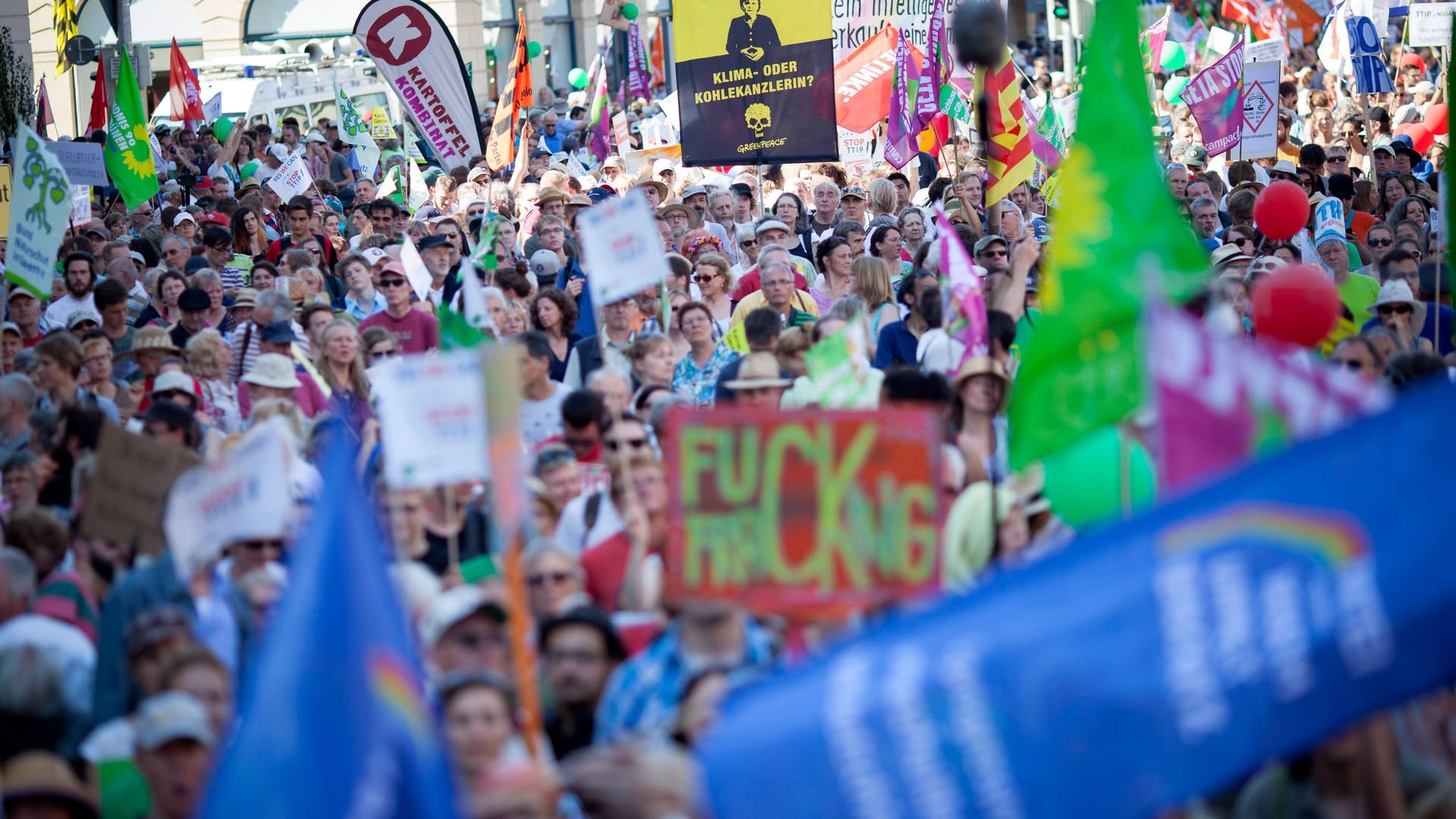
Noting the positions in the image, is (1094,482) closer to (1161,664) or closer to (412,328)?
(1161,664)

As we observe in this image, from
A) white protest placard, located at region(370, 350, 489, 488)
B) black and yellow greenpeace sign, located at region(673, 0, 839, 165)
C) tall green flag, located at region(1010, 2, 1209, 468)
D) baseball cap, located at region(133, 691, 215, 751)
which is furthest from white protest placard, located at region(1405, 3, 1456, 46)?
baseball cap, located at region(133, 691, 215, 751)

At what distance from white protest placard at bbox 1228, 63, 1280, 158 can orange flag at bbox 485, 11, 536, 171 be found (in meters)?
6.39

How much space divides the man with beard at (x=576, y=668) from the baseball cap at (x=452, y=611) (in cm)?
17

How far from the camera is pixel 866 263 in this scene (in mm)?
9734

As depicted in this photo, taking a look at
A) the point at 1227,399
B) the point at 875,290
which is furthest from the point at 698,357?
the point at 1227,399

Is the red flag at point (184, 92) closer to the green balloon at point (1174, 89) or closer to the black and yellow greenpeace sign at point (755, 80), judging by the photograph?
the black and yellow greenpeace sign at point (755, 80)

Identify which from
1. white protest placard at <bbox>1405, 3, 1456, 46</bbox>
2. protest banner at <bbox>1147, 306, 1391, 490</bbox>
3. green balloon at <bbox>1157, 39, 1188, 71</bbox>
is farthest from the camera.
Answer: green balloon at <bbox>1157, 39, 1188, 71</bbox>

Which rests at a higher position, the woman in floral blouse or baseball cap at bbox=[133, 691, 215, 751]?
the woman in floral blouse

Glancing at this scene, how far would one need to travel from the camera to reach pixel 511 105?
17328 millimetres

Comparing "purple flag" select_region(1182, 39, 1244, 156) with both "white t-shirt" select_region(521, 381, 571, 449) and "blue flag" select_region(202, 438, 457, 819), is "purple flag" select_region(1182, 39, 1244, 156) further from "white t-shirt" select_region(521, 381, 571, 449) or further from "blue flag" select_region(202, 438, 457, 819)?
"blue flag" select_region(202, 438, 457, 819)

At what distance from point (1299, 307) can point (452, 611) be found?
3245 millimetres

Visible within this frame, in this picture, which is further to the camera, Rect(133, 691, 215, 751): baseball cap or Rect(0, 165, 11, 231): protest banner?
Rect(0, 165, 11, 231): protest banner

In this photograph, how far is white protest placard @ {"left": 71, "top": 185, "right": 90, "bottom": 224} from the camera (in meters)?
13.6

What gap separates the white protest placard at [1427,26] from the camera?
19125 mm
